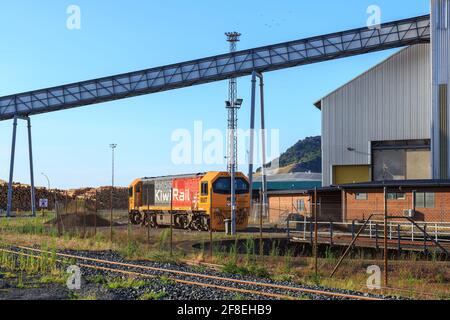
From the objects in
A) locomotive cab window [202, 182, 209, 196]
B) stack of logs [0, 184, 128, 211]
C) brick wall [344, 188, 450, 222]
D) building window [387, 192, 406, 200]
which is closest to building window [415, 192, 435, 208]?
brick wall [344, 188, 450, 222]

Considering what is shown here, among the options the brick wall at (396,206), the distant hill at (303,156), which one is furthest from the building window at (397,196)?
the distant hill at (303,156)

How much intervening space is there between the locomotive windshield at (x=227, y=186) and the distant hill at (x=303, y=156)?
130564 mm

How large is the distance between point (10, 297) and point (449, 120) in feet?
106

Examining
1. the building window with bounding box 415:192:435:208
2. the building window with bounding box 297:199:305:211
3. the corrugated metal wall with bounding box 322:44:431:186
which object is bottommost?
the building window with bounding box 297:199:305:211

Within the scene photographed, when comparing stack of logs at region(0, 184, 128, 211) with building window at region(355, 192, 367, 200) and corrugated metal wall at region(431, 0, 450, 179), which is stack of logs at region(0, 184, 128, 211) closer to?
building window at region(355, 192, 367, 200)

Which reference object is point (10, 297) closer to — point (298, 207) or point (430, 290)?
point (430, 290)

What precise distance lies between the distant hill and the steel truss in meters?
118

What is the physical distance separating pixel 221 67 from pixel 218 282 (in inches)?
1295

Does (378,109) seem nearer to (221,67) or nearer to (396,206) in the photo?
(396,206)

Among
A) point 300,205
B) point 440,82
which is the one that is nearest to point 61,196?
point 300,205

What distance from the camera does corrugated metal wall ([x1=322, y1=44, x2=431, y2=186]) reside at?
4138 centimetres

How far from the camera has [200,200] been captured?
31.6 meters

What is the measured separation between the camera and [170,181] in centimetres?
3506
